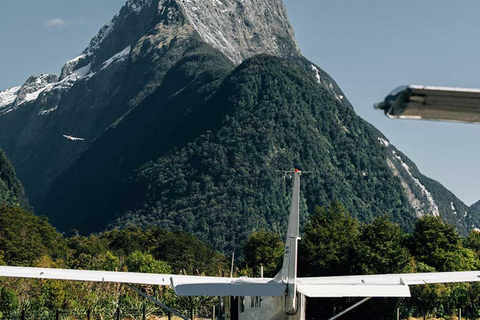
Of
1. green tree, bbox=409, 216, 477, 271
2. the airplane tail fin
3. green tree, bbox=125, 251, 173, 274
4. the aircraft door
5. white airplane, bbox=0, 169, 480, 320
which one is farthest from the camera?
green tree, bbox=409, 216, 477, 271

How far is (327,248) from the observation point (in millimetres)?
65312

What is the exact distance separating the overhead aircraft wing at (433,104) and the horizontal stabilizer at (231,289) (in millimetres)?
13961

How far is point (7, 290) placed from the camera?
4256 cm

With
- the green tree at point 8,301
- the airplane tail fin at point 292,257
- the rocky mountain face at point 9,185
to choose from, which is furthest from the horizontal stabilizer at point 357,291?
the rocky mountain face at point 9,185

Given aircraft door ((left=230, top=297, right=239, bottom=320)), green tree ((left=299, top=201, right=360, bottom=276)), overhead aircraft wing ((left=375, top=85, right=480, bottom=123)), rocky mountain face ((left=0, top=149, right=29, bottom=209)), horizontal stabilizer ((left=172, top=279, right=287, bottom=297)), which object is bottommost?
aircraft door ((left=230, top=297, right=239, bottom=320))

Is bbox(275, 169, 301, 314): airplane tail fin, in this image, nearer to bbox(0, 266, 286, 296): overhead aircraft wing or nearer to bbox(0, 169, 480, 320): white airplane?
bbox(0, 169, 480, 320): white airplane

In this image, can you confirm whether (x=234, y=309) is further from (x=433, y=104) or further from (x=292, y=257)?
(x=433, y=104)

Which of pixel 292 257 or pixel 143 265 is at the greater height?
pixel 143 265

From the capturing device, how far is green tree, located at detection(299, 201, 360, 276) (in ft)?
202

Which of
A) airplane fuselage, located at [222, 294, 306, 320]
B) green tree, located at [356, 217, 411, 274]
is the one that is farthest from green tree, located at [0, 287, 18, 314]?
green tree, located at [356, 217, 411, 274]

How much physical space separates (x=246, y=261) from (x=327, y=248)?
18.6 meters

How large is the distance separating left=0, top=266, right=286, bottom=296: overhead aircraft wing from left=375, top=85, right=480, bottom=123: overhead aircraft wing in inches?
547

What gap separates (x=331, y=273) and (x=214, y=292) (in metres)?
45.2

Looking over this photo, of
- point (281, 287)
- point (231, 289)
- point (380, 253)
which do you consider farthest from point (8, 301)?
point (380, 253)
